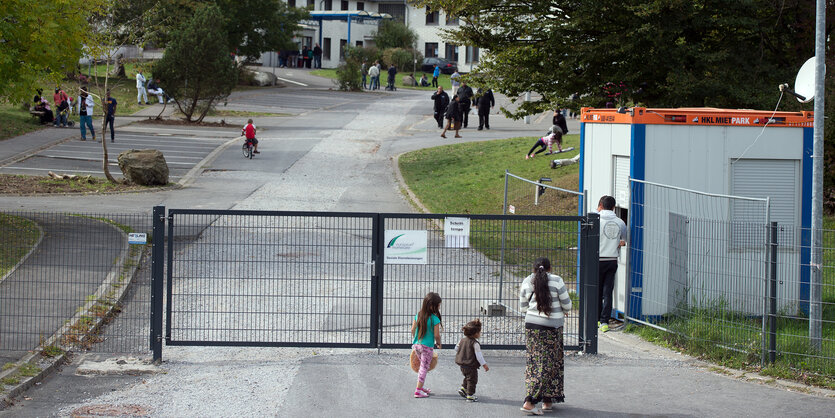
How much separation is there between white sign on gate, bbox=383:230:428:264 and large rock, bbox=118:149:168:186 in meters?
15.0

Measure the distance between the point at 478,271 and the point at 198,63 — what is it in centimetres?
2758

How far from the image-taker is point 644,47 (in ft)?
58.6

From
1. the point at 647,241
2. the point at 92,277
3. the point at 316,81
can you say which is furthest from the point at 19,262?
the point at 316,81

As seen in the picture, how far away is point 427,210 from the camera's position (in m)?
20.0

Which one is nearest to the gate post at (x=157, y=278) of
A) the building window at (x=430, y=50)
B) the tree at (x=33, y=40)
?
the tree at (x=33, y=40)

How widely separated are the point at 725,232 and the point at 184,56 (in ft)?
92.7

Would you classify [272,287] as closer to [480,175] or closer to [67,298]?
[67,298]

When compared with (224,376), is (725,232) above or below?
above

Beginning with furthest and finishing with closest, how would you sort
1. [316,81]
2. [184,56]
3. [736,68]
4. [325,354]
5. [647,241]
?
[316,81], [184,56], [736,68], [647,241], [325,354]

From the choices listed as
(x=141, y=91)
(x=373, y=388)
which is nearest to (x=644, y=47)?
(x=373, y=388)

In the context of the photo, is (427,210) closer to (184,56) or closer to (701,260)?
(701,260)

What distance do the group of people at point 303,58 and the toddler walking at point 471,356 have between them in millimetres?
65183

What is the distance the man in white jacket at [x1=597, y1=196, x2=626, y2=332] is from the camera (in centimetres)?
1086

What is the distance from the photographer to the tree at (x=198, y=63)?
34.6 metres
